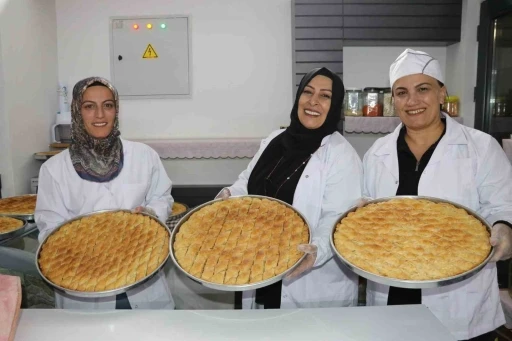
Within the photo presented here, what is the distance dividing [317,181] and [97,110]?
994 millimetres

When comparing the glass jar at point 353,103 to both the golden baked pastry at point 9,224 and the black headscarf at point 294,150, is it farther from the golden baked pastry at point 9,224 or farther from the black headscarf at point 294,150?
the golden baked pastry at point 9,224

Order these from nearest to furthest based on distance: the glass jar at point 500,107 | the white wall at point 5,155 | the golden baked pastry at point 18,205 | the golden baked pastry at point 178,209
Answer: the golden baked pastry at point 18,205
the golden baked pastry at point 178,209
the white wall at point 5,155
the glass jar at point 500,107

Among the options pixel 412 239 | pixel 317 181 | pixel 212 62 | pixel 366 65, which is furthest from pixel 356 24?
pixel 412 239

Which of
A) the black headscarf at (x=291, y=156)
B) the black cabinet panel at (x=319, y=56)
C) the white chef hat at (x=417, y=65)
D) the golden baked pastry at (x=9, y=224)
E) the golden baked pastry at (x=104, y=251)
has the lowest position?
the golden baked pastry at (x=9, y=224)

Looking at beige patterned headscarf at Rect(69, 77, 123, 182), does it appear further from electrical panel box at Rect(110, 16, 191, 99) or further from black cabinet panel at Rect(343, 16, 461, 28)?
black cabinet panel at Rect(343, 16, 461, 28)

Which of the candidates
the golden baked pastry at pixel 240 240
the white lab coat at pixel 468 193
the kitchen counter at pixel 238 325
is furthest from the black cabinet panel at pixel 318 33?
the kitchen counter at pixel 238 325

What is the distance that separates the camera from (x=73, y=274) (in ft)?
3.92

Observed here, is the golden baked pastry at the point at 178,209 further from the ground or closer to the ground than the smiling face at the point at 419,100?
closer to the ground

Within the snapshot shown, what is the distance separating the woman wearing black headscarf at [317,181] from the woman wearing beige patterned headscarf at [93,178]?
0.44 m

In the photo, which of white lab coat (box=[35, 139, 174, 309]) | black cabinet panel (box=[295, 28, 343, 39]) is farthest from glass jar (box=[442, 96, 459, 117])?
white lab coat (box=[35, 139, 174, 309])

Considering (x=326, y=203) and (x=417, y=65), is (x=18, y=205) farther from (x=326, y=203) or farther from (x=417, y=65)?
(x=417, y=65)

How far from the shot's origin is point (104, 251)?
133cm

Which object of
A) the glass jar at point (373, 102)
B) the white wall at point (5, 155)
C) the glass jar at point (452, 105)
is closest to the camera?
the white wall at point (5, 155)

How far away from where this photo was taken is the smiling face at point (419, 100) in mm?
1546
